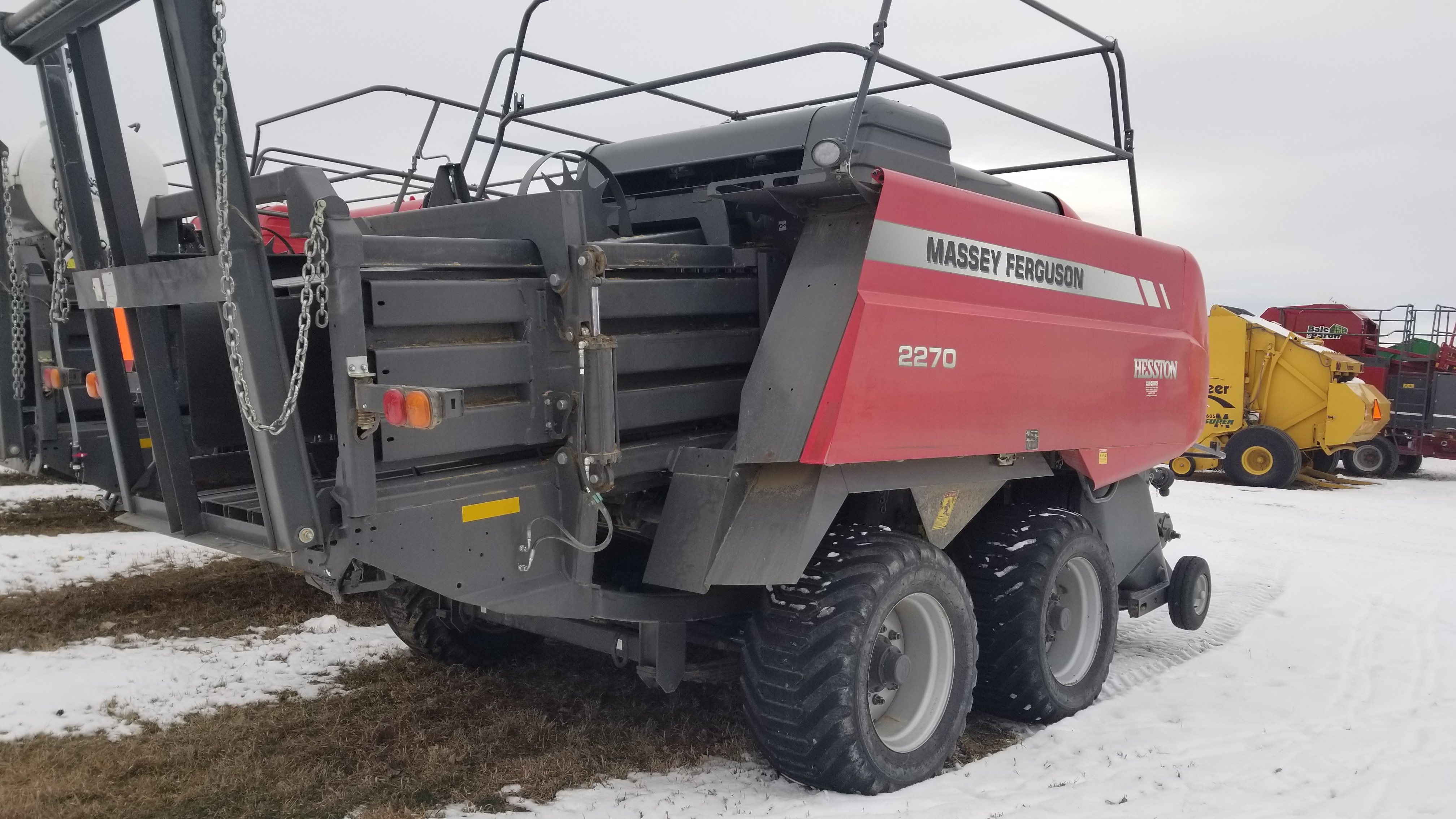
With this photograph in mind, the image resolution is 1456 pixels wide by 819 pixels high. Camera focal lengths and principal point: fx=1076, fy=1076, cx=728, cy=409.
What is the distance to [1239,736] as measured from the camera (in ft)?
14.1

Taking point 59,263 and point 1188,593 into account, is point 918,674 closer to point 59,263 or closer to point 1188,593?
point 1188,593

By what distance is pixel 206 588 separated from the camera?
6375 millimetres

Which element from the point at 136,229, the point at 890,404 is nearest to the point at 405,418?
the point at 136,229

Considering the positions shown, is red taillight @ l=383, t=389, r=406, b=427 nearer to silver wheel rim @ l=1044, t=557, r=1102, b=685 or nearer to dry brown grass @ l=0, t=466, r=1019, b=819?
dry brown grass @ l=0, t=466, r=1019, b=819

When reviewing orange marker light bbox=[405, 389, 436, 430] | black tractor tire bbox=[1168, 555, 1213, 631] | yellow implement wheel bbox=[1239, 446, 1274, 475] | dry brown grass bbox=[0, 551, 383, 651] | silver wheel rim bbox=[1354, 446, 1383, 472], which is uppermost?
orange marker light bbox=[405, 389, 436, 430]

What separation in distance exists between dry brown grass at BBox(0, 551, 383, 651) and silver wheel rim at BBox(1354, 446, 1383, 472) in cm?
1322

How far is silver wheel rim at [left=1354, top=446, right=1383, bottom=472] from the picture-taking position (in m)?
14.2

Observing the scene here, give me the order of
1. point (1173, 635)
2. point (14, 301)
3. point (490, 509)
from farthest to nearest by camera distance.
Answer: point (1173, 635), point (14, 301), point (490, 509)

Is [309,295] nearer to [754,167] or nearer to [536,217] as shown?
[536,217]

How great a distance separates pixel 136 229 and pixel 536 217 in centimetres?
117

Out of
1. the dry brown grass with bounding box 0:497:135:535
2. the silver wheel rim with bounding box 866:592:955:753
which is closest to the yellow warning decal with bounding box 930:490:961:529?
the silver wheel rim with bounding box 866:592:955:753

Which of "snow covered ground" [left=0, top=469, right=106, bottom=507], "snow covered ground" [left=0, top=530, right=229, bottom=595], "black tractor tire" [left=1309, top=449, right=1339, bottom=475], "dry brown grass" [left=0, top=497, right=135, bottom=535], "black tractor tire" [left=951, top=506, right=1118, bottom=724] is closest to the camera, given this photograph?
"black tractor tire" [left=951, top=506, right=1118, bottom=724]

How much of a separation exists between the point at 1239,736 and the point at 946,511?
5.19 feet

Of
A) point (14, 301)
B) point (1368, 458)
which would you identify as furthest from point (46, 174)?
point (1368, 458)
